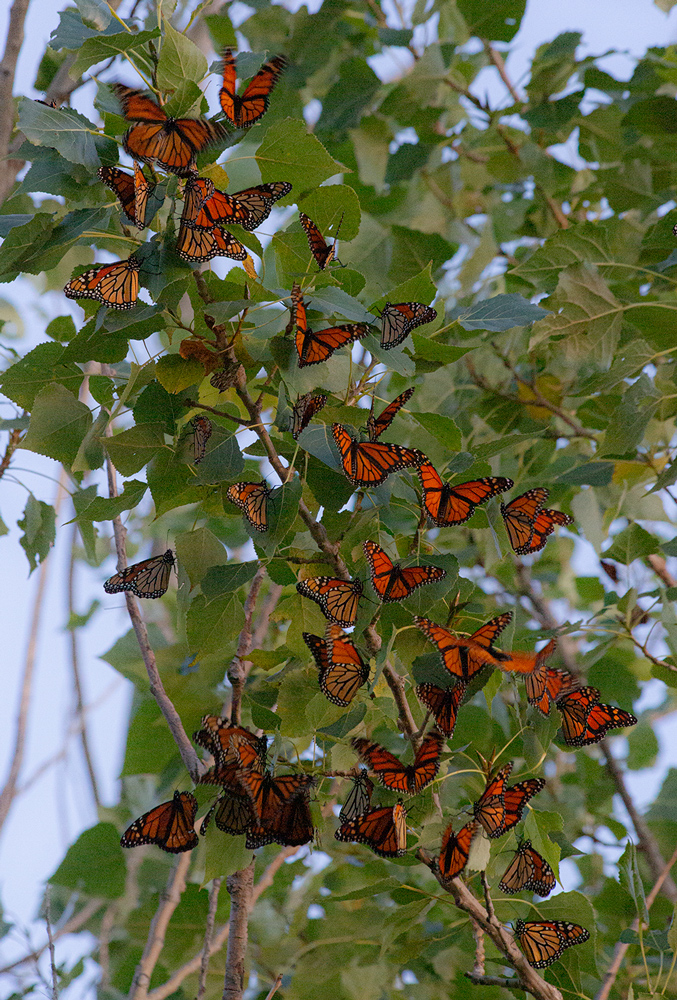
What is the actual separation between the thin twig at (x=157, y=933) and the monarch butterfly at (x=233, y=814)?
394 mm

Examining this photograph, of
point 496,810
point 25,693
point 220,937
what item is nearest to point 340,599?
point 496,810

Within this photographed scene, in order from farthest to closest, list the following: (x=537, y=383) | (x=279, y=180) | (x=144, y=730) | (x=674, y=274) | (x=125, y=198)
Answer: (x=537, y=383)
(x=144, y=730)
(x=674, y=274)
(x=279, y=180)
(x=125, y=198)

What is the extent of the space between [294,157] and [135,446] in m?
0.37

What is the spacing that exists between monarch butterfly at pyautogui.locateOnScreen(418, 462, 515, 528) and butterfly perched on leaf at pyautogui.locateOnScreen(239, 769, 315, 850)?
0.33 meters

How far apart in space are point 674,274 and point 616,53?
0.82 meters

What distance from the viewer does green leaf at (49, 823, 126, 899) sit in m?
1.69

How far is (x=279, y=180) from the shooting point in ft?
3.23

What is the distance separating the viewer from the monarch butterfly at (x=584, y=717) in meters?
0.98

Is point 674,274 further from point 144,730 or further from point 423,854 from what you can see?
point 144,730

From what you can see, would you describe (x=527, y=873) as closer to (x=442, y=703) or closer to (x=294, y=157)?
(x=442, y=703)

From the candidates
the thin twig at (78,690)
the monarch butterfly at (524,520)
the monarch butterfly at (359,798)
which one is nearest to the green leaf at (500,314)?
the monarch butterfly at (524,520)

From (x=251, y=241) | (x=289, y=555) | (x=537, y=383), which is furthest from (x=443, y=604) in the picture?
(x=537, y=383)

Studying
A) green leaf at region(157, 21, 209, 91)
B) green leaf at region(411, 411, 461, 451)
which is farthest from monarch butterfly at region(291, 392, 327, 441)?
green leaf at region(157, 21, 209, 91)

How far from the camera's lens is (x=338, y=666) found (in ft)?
2.92
